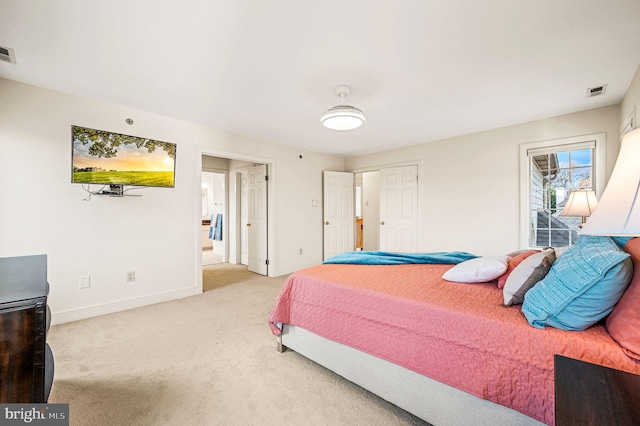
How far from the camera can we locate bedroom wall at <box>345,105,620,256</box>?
Result: 344 centimetres

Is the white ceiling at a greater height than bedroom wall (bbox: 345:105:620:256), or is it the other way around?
the white ceiling

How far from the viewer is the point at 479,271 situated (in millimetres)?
1894

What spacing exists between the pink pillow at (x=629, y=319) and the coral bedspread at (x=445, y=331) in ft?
0.12

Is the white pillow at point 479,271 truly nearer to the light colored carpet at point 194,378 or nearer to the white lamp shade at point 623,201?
the light colored carpet at point 194,378

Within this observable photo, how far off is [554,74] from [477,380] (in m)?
2.70

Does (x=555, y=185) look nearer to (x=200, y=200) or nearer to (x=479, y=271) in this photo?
(x=479, y=271)

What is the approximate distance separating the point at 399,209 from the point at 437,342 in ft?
12.6

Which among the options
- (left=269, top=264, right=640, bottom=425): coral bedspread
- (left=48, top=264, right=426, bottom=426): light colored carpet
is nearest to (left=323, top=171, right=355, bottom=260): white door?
(left=48, top=264, right=426, bottom=426): light colored carpet

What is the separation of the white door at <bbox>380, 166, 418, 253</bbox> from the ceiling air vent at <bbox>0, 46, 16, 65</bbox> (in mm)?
4893

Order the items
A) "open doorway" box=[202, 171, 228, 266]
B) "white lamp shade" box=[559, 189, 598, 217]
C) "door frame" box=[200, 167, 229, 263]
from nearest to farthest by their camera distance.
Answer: "white lamp shade" box=[559, 189, 598, 217] → "door frame" box=[200, 167, 229, 263] → "open doorway" box=[202, 171, 228, 266]

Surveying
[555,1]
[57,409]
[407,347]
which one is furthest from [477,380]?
[555,1]

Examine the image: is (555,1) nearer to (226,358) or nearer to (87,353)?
(226,358)

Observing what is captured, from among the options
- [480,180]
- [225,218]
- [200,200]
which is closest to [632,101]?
[480,180]

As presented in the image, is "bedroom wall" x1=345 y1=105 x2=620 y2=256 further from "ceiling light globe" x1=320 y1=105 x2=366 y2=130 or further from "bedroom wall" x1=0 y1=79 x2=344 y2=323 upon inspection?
"bedroom wall" x1=0 y1=79 x2=344 y2=323
